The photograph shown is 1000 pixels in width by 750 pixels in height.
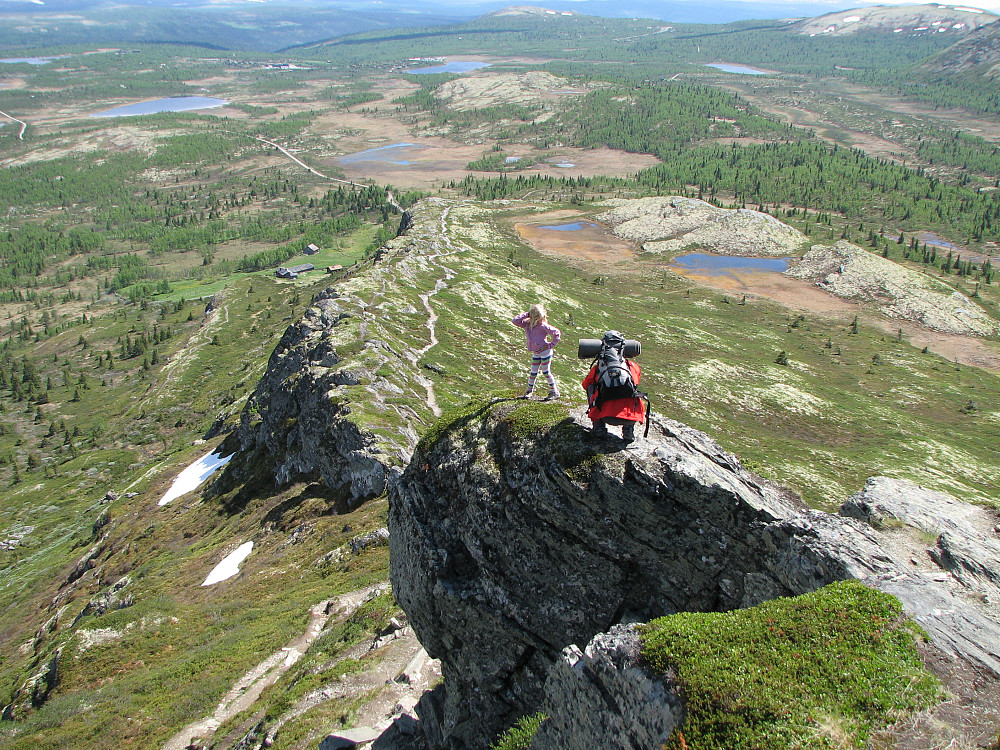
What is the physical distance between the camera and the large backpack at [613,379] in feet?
51.2

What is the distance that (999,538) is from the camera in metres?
15.9

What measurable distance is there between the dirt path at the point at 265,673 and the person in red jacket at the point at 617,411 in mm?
23046

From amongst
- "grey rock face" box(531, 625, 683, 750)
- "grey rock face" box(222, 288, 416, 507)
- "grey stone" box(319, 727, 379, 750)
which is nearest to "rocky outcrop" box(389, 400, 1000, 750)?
"grey rock face" box(531, 625, 683, 750)

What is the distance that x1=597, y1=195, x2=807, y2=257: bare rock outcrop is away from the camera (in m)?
147

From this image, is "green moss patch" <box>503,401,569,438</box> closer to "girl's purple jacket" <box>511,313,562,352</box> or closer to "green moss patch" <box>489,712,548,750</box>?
"girl's purple jacket" <box>511,313,562,352</box>

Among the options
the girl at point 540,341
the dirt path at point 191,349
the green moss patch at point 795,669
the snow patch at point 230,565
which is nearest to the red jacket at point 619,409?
the girl at point 540,341

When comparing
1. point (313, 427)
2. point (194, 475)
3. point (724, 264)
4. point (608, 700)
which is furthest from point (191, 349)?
point (608, 700)

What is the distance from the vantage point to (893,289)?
121 meters

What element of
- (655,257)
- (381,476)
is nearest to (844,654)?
(381,476)

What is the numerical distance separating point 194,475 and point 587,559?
63.2m

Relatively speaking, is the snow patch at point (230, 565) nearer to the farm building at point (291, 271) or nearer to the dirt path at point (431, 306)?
the dirt path at point (431, 306)

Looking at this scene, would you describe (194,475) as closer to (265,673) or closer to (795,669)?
(265,673)

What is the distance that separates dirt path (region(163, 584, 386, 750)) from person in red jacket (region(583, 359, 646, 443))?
Answer: 23.0 meters

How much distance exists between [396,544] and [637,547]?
32.4ft
